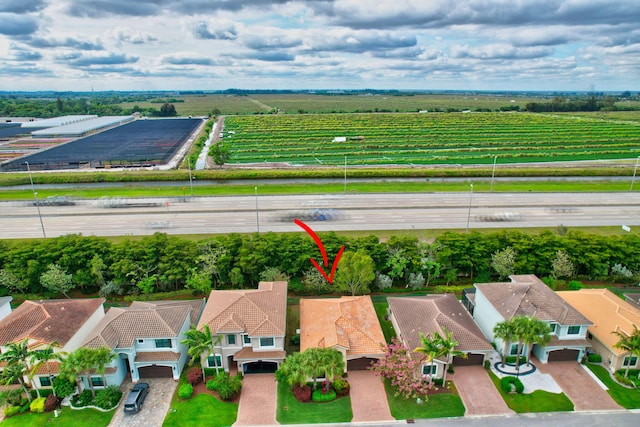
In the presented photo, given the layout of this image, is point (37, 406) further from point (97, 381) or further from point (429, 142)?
point (429, 142)

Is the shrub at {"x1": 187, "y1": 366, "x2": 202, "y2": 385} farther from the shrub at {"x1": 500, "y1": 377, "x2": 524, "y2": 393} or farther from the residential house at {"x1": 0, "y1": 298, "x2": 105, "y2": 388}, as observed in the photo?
the shrub at {"x1": 500, "y1": 377, "x2": 524, "y2": 393}

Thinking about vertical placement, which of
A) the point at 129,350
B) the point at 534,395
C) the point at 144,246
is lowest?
the point at 534,395

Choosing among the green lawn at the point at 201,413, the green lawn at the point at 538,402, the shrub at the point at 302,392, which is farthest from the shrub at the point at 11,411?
the green lawn at the point at 538,402

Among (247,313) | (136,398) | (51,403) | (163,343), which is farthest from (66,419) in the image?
(247,313)

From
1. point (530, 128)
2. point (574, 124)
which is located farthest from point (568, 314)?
point (574, 124)

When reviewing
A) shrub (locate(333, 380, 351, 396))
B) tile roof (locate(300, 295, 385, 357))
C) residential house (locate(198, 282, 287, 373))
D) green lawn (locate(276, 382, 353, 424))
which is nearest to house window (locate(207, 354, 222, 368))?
residential house (locate(198, 282, 287, 373))

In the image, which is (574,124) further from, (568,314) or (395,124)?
(568,314)
